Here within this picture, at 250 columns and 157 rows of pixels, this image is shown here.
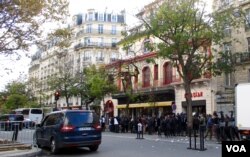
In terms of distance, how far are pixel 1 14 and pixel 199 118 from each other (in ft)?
53.9

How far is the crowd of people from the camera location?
22969mm

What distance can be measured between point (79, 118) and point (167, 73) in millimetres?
30801

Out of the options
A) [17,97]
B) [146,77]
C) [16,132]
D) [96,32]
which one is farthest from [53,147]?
[96,32]

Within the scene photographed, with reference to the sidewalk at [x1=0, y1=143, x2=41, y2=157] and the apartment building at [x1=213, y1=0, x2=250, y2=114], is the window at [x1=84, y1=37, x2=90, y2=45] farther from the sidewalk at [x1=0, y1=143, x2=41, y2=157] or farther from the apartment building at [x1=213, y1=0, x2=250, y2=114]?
the sidewalk at [x1=0, y1=143, x2=41, y2=157]

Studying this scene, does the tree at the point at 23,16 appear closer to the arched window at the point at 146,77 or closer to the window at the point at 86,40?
the arched window at the point at 146,77

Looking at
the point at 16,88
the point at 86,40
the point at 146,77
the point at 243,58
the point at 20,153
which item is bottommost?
the point at 20,153

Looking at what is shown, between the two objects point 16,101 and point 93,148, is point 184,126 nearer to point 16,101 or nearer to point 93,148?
point 93,148

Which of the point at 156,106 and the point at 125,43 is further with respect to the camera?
the point at 156,106

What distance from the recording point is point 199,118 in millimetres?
30141

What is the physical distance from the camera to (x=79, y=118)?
55.3 ft

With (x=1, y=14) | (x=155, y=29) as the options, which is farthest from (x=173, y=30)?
(x=1, y=14)

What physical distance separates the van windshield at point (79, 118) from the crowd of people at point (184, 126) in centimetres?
484

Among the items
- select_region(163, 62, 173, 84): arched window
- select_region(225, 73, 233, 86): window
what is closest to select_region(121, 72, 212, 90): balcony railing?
select_region(163, 62, 173, 84): arched window

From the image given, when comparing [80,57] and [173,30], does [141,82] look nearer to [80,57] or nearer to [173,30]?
[173,30]
